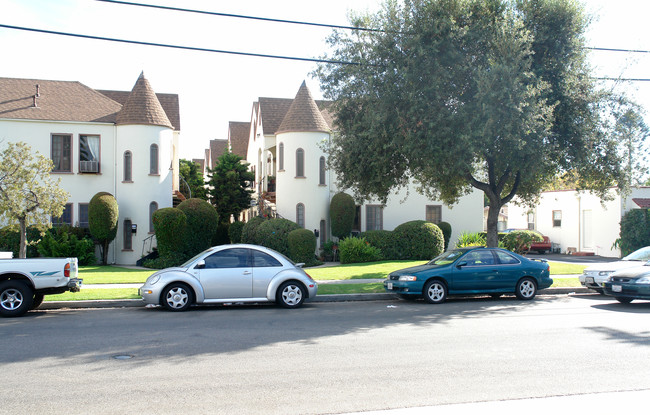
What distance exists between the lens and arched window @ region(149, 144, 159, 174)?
27875 millimetres

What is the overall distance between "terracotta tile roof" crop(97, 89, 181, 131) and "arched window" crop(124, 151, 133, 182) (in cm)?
503

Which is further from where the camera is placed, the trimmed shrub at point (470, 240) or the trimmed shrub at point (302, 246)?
the trimmed shrub at point (470, 240)

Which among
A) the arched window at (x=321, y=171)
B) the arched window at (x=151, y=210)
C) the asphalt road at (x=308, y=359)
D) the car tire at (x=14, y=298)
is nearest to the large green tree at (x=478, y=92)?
the asphalt road at (x=308, y=359)

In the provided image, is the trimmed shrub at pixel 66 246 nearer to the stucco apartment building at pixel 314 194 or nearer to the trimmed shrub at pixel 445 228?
the stucco apartment building at pixel 314 194

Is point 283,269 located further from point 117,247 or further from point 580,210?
point 580,210

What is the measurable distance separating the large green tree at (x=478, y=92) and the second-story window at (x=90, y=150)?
15563 mm

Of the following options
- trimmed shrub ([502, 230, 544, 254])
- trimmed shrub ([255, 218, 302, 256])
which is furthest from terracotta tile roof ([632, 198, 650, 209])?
trimmed shrub ([255, 218, 302, 256])

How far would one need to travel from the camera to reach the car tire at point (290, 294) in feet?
41.8

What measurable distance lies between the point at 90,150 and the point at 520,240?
23.9 m

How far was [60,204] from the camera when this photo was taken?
18.6m

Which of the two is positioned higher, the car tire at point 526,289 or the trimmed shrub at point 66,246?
the trimmed shrub at point 66,246

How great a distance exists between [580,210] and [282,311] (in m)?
28.7

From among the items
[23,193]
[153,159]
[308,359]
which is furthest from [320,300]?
[153,159]

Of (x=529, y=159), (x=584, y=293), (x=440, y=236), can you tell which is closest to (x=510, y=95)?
(x=529, y=159)
